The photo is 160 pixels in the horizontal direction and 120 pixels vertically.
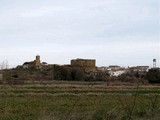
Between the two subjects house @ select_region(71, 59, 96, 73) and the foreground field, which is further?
house @ select_region(71, 59, 96, 73)

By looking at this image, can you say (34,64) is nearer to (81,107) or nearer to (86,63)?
(86,63)

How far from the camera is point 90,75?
108m

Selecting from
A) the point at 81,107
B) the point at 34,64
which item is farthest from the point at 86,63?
the point at 81,107

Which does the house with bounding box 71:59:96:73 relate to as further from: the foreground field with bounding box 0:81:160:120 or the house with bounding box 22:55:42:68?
the foreground field with bounding box 0:81:160:120

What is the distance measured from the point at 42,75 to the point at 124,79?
2989cm

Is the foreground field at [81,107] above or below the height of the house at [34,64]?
below

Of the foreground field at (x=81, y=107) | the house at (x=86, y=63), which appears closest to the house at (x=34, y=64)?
the house at (x=86, y=63)

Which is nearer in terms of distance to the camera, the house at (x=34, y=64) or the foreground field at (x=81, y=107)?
the foreground field at (x=81, y=107)

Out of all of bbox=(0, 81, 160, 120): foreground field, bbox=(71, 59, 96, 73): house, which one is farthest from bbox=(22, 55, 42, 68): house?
bbox=(0, 81, 160, 120): foreground field

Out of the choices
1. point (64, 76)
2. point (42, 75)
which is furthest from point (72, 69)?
point (42, 75)

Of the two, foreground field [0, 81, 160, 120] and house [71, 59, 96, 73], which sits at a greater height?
house [71, 59, 96, 73]

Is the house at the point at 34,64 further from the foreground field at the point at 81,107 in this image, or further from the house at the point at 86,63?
the foreground field at the point at 81,107

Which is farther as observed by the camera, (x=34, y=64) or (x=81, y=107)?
(x=34, y=64)

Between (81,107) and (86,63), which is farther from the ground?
(86,63)
